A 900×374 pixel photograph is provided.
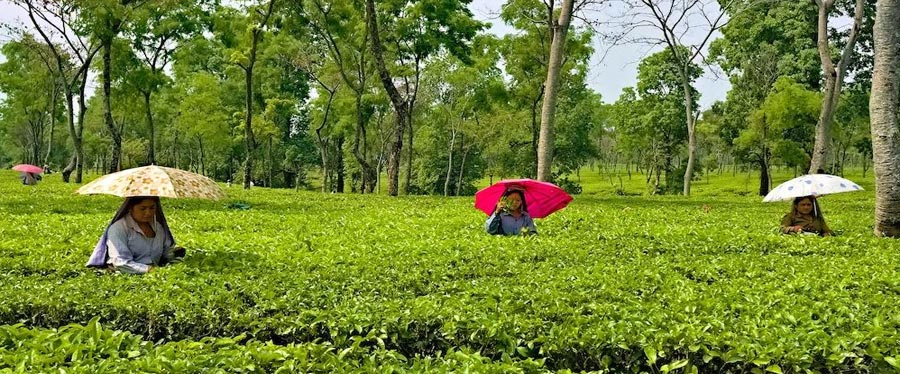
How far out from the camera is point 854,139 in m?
49.3

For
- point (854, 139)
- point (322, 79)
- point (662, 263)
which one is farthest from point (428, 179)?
point (662, 263)

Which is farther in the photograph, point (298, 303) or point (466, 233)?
point (466, 233)

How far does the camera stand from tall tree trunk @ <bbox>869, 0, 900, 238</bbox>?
988 cm

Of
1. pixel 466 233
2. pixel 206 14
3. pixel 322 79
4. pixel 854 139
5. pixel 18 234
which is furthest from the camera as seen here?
pixel 854 139

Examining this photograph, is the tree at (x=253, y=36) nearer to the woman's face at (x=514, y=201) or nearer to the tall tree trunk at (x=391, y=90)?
the tall tree trunk at (x=391, y=90)

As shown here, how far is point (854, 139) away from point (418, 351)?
53.7 m

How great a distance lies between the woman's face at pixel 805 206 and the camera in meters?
10.8

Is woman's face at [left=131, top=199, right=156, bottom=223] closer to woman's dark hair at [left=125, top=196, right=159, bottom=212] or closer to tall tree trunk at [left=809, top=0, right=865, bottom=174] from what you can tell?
woman's dark hair at [left=125, top=196, right=159, bottom=212]

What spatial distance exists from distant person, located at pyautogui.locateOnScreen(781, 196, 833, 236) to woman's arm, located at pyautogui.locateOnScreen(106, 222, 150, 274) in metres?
9.42

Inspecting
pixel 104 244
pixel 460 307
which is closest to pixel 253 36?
pixel 104 244

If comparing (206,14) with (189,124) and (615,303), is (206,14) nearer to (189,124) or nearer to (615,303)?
(189,124)

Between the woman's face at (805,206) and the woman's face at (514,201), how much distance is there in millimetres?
4594

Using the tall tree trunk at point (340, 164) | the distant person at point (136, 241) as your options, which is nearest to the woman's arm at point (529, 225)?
the distant person at point (136, 241)

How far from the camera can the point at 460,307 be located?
5.37m
